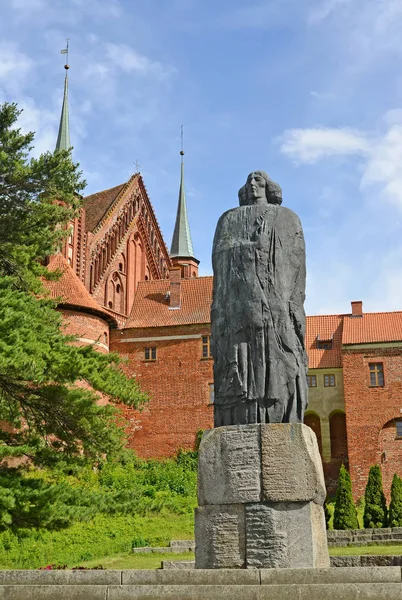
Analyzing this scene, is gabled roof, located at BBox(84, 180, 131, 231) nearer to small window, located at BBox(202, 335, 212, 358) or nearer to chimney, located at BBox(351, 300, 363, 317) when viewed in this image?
small window, located at BBox(202, 335, 212, 358)

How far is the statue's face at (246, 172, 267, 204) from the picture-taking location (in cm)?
732

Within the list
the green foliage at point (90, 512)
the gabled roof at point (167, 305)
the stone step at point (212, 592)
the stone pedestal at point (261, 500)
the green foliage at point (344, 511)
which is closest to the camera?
the stone step at point (212, 592)

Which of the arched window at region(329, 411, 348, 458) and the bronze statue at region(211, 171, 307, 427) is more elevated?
the arched window at region(329, 411, 348, 458)

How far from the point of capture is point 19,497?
1312cm

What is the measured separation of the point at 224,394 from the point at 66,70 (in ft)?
145

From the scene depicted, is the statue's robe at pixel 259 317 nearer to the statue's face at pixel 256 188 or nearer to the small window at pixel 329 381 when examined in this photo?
the statue's face at pixel 256 188

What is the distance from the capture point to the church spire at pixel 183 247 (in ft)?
167

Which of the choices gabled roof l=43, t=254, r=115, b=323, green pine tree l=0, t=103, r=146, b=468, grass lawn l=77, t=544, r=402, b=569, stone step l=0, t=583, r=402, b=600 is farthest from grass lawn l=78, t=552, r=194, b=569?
gabled roof l=43, t=254, r=115, b=323

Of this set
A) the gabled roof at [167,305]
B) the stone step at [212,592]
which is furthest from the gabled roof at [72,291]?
the stone step at [212,592]

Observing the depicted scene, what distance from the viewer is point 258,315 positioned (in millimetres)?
6777

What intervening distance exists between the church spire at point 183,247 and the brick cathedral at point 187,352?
800 cm

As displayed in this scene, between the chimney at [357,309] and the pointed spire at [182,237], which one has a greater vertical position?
the pointed spire at [182,237]

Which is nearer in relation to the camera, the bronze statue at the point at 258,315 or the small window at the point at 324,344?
the bronze statue at the point at 258,315

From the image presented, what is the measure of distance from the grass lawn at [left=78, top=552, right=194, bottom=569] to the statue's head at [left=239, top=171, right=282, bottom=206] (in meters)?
10.3
